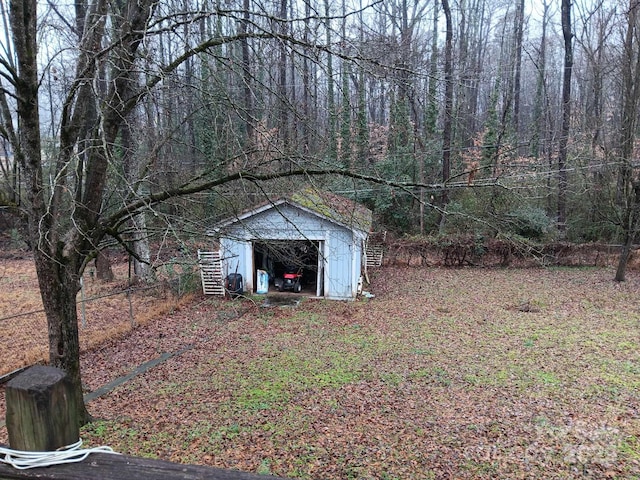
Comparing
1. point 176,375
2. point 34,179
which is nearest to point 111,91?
point 34,179

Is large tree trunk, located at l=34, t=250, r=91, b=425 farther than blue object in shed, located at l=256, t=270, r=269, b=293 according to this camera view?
No

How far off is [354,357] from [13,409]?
23.8ft

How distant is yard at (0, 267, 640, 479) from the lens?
469cm

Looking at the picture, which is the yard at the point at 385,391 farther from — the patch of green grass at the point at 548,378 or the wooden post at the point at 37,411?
the wooden post at the point at 37,411

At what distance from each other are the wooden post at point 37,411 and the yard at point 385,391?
128 inches

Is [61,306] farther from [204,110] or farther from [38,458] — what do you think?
[38,458]

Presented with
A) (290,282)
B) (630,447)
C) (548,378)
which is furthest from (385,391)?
(290,282)

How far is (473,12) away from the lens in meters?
27.2

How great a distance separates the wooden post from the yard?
10.7ft

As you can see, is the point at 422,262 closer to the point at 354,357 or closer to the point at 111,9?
the point at 354,357

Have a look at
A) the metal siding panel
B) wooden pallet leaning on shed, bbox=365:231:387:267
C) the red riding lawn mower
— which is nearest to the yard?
the metal siding panel

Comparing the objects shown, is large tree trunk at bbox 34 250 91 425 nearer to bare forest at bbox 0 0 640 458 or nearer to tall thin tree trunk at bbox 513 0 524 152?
bare forest at bbox 0 0 640 458

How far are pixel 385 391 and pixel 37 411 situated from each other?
19.4ft

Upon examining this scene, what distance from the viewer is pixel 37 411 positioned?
122cm
